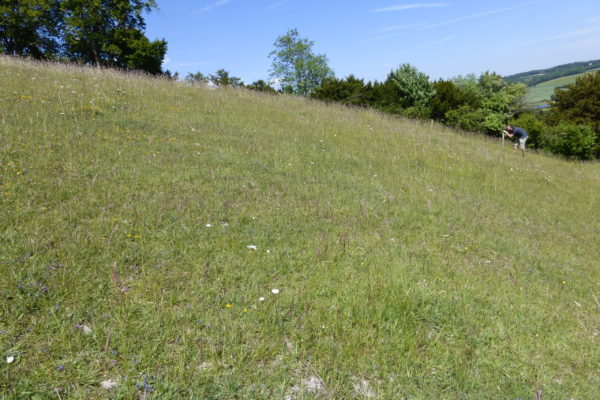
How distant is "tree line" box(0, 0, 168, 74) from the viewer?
1208 inches

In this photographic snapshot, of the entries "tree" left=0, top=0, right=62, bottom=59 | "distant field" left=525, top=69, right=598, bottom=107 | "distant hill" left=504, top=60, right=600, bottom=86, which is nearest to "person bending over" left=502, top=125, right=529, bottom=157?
"distant field" left=525, top=69, right=598, bottom=107

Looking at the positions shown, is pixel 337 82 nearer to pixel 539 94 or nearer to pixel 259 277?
pixel 259 277

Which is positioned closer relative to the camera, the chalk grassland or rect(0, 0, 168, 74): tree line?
the chalk grassland

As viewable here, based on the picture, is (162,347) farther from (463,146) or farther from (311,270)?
(463,146)

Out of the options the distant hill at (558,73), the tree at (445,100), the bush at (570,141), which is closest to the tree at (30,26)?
the tree at (445,100)

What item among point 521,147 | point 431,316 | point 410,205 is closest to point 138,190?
point 431,316

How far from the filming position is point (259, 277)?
11.5 feet

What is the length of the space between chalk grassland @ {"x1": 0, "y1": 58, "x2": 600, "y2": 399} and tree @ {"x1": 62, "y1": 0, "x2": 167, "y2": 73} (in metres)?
26.9

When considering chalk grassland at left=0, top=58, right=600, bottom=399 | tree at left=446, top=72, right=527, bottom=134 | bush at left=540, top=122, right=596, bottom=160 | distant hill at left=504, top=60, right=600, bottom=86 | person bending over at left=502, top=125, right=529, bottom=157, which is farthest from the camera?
distant hill at left=504, top=60, right=600, bottom=86

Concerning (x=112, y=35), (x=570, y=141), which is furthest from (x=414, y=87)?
(x=112, y=35)

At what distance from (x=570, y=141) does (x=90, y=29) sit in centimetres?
3992

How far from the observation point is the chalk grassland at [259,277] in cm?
245

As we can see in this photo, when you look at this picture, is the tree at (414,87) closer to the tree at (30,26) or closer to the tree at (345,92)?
the tree at (345,92)

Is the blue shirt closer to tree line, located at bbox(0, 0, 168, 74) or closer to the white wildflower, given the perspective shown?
the white wildflower
